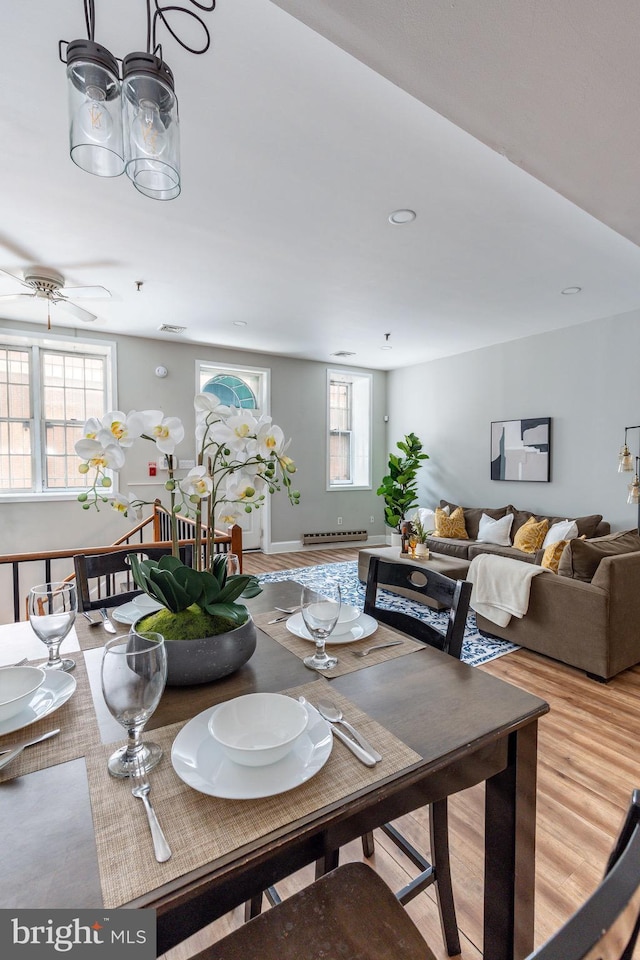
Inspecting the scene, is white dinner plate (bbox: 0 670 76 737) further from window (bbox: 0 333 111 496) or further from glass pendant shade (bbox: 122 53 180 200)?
window (bbox: 0 333 111 496)

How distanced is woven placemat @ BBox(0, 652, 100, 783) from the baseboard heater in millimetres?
5753

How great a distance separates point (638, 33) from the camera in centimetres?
117

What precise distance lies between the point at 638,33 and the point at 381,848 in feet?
8.36

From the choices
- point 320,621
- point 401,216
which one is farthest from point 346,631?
point 401,216

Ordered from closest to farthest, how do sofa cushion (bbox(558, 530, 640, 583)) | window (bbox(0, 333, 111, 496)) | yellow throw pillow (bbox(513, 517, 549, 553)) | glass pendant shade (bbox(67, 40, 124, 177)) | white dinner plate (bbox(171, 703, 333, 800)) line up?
white dinner plate (bbox(171, 703, 333, 800)) < glass pendant shade (bbox(67, 40, 124, 177)) < sofa cushion (bbox(558, 530, 640, 583)) < yellow throw pillow (bbox(513, 517, 549, 553)) < window (bbox(0, 333, 111, 496))

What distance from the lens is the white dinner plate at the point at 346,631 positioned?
1.22 meters

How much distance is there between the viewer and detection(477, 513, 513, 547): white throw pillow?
16.6 feet

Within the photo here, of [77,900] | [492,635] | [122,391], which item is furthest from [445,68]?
[122,391]

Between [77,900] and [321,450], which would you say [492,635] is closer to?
[77,900]

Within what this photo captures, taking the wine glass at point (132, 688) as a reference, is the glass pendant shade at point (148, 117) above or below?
above

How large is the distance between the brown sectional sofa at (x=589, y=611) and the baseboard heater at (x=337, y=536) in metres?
3.76

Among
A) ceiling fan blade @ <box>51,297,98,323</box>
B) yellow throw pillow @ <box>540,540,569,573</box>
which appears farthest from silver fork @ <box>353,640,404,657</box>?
ceiling fan blade @ <box>51,297,98,323</box>

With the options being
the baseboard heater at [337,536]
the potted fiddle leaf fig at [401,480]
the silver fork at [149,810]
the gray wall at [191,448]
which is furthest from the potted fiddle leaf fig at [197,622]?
the baseboard heater at [337,536]

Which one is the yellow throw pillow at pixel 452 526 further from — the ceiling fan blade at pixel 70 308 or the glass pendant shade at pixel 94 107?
the glass pendant shade at pixel 94 107
